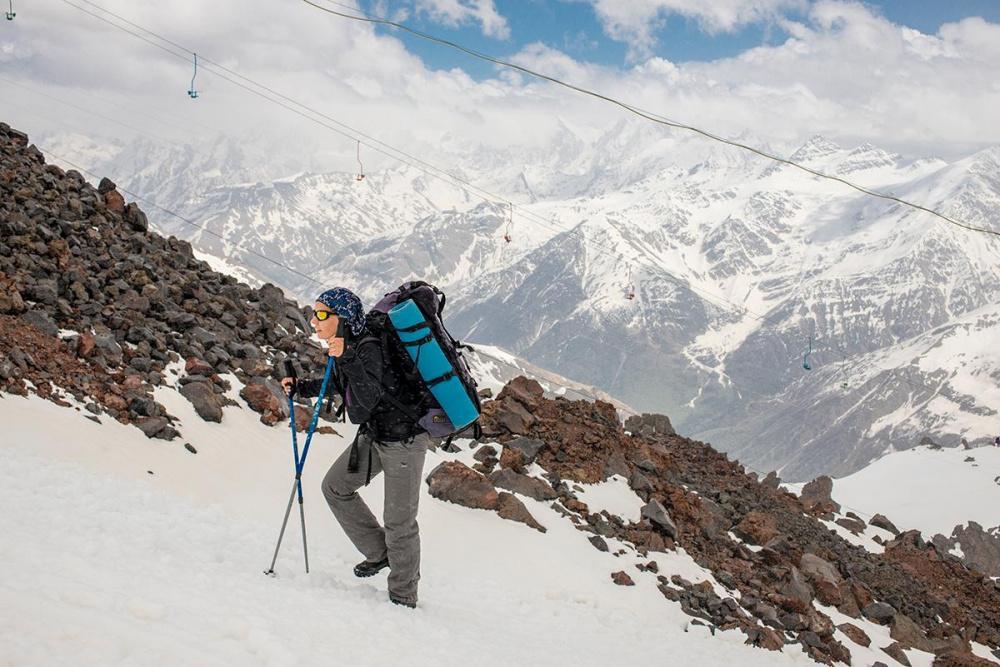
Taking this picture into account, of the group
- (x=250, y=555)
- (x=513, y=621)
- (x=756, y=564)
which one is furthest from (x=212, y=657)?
(x=756, y=564)

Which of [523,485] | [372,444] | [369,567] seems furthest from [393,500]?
[523,485]

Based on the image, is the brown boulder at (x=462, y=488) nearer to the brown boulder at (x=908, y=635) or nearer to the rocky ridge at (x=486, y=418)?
the rocky ridge at (x=486, y=418)

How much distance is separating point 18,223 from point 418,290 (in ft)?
41.5

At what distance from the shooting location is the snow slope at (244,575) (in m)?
5.34

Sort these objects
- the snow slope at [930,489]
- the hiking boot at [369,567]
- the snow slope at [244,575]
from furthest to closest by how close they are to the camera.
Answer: the snow slope at [930,489]
the hiking boot at [369,567]
the snow slope at [244,575]

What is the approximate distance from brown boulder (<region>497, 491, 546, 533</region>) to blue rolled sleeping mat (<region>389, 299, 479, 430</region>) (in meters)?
8.08

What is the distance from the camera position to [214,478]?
11648mm

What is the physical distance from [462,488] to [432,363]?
8.45 m

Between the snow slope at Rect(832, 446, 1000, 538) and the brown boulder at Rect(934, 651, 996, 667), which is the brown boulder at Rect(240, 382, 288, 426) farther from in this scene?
the snow slope at Rect(832, 446, 1000, 538)

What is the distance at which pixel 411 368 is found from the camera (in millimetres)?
7191

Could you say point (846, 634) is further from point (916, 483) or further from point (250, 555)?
point (916, 483)

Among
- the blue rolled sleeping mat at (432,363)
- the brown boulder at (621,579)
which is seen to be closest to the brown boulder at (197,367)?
the brown boulder at (621,579)

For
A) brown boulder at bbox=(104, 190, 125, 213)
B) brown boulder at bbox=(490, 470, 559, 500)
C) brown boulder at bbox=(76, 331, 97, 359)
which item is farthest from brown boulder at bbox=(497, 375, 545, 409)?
brown boulder at bbox=(104, 190, 125, 213)

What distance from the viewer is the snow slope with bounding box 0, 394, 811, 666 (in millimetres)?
5340
